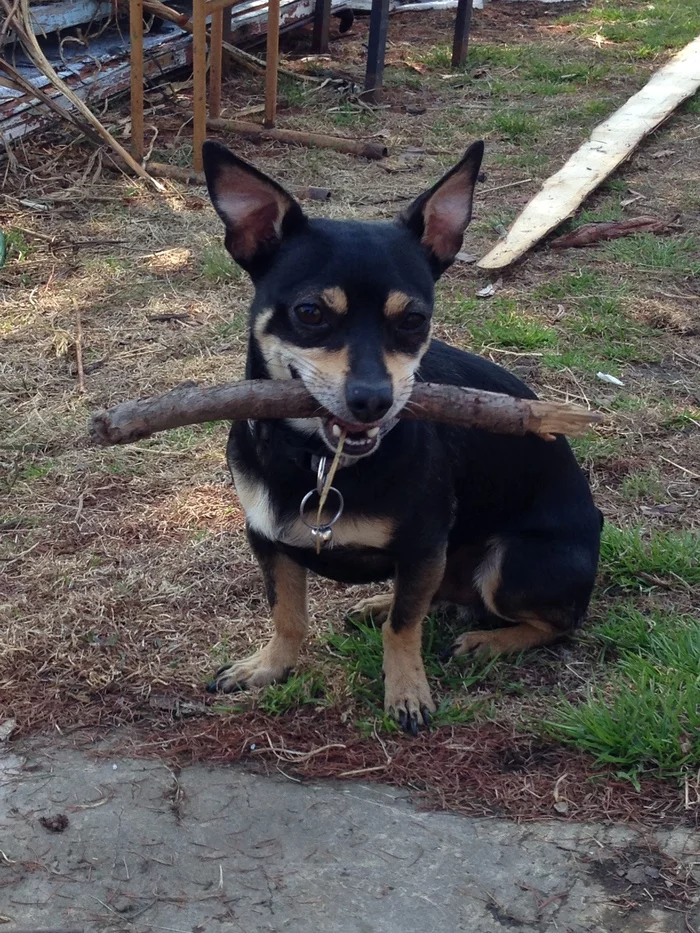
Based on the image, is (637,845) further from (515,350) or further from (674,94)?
(674,94)

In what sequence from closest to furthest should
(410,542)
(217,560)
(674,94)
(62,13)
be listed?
(410,542), (217,560), (62,13), (674,94)

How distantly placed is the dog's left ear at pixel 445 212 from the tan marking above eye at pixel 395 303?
370 millimetres

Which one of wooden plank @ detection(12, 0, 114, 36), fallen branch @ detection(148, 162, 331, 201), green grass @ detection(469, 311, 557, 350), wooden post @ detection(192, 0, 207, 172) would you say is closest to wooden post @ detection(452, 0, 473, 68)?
wooden plank @ detection(12, 0, 114, 36)

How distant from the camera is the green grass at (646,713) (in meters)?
2.85

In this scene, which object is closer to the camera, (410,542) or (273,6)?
(410,542)

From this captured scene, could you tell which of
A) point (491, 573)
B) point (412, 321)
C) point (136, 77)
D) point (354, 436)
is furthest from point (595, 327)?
point (136, 77)

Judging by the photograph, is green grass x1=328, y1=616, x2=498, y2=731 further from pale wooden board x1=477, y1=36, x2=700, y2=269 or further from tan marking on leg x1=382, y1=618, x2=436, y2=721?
pale wooden board x1=477, y1=36, x2=700, y2=269

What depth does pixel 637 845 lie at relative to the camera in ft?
8.61

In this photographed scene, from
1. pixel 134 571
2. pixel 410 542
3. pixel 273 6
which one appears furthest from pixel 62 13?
pixel 410 542

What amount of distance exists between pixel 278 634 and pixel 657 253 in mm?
4260

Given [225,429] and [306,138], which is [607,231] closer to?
[306,138]

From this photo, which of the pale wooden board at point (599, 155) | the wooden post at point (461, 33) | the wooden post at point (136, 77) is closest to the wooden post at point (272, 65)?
the wooden post at point (136, 77)

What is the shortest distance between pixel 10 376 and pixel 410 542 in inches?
121

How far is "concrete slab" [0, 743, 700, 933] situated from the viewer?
8.02ft
